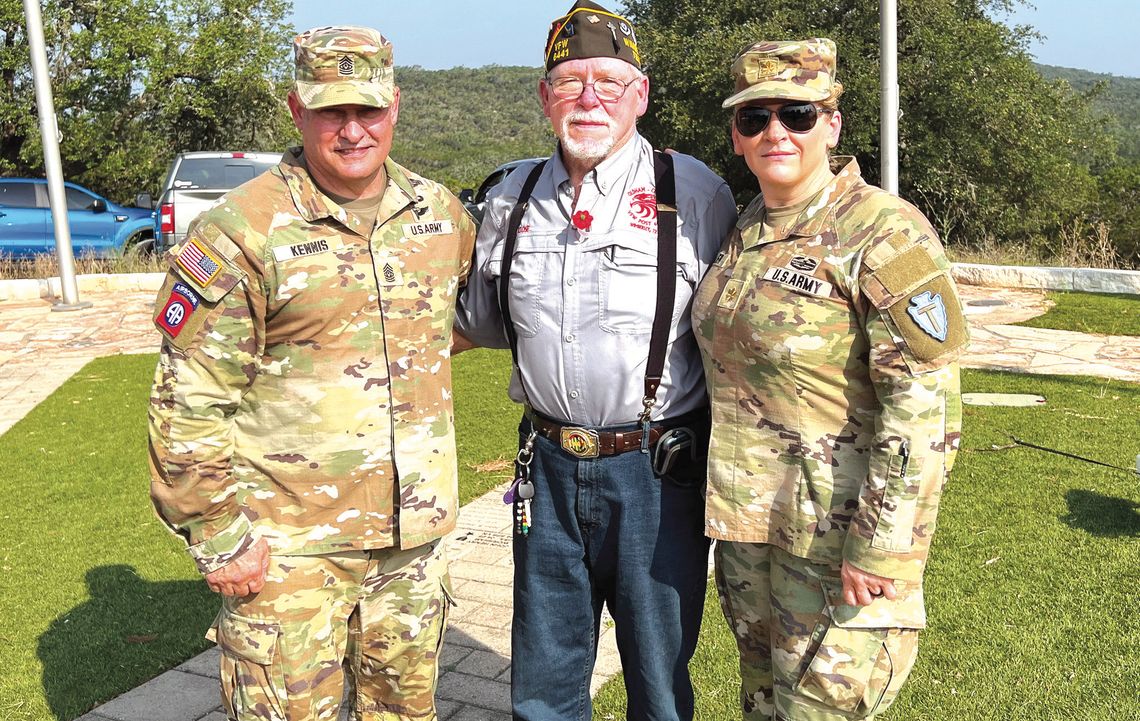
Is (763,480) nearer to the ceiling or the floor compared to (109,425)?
nearer to the ceiling

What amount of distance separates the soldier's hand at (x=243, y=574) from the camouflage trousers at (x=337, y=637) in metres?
0.04

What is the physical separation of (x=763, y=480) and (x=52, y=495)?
4.87 meters

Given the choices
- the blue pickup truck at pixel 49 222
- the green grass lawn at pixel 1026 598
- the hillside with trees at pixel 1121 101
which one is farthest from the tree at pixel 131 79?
the hillside with trees at pixel 1121 101

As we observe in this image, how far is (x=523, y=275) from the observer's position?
2887mm

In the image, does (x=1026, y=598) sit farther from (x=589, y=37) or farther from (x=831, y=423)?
(x=589, y=37)

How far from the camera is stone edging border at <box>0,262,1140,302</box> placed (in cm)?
1177

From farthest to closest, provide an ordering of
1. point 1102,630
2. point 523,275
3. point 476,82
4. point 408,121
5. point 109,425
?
1. point 476,82
2. point 408,121
3. point 109,425
4. point 1102,630
5. point 523,275

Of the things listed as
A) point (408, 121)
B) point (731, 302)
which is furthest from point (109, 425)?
point (408, 121)

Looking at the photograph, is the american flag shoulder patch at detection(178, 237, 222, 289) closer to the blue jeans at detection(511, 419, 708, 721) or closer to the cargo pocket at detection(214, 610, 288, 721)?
the cargo pocket at detection(214, 610, 288, 721)

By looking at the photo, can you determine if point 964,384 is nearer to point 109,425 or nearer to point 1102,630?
point 1102,630

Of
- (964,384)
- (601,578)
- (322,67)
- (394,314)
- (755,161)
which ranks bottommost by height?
(964,384)

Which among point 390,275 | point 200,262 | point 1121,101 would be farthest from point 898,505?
point 1121,101

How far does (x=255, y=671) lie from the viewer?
8.46 feet

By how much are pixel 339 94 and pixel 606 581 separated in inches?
59.0
